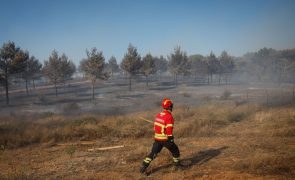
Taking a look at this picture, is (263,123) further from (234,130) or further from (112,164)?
(112,164)

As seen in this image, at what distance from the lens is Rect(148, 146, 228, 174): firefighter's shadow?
311 inches

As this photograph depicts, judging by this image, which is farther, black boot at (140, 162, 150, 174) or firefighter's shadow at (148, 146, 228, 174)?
firefighter's shadow at (148, 146, 228, 174)

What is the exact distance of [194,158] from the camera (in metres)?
8.82

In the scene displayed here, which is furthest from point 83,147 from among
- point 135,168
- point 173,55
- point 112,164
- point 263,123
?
point 173,55

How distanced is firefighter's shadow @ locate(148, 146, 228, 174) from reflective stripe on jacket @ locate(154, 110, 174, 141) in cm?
127

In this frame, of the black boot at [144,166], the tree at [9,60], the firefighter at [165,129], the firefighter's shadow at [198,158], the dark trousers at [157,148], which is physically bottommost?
the firefighter's shadow at [198,158]

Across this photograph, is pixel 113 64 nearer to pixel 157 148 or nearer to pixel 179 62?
pixel 179 62

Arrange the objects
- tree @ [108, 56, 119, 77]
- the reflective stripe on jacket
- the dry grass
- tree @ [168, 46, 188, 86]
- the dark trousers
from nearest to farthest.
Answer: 1. the reflective stripe on jacket
2. the dark trousers
3. the dry grass
4. tree @ [168, 46, 188, 86]
5. tree @ [108, 56, 119, 77]

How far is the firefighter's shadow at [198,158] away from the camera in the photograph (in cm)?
789

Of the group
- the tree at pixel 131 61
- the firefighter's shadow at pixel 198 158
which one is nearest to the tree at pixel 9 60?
the tree at pixel 131 61

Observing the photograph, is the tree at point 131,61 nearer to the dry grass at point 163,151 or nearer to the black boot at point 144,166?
the dry grass at point 163,151

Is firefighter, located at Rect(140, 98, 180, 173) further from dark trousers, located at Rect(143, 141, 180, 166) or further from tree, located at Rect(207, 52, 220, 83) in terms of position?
tree, located at Rect(207, 52, 220, 83)

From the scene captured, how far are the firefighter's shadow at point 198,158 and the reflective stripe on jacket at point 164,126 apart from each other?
1.27 m

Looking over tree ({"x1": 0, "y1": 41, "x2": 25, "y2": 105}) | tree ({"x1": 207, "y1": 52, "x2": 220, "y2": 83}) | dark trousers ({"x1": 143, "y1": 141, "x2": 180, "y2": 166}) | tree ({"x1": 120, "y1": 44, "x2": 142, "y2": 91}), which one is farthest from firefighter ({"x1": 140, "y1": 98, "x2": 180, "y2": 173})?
tree ({"x1": 207, "y1": 52, "x2": 220, "y2": 83})
